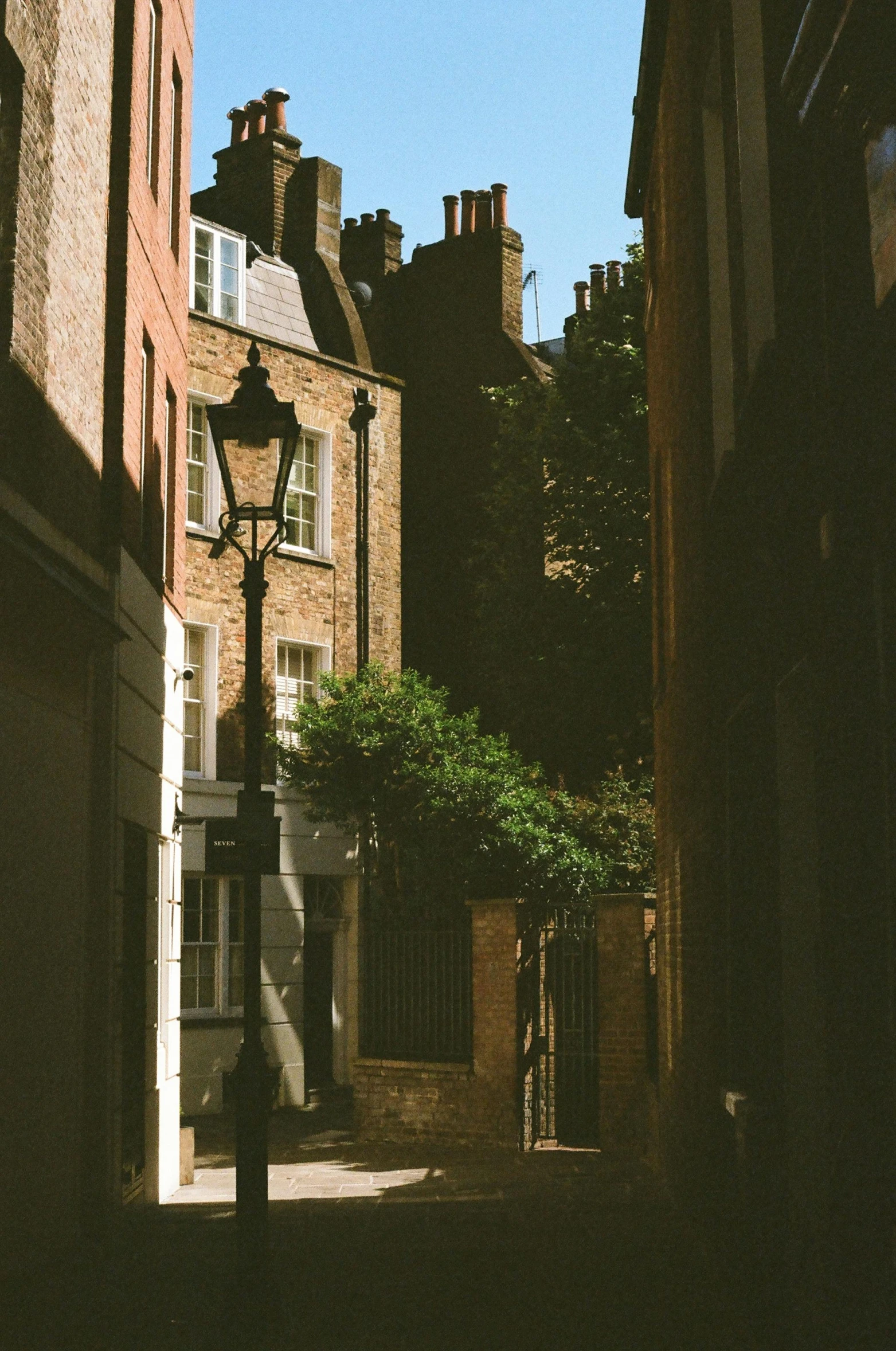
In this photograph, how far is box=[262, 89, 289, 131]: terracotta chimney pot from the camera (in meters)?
27.3

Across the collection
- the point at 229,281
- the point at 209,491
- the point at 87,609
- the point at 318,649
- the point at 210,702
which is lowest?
the point at 87,609

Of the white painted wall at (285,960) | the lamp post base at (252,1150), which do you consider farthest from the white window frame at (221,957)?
the lamp post base at (252,1150)

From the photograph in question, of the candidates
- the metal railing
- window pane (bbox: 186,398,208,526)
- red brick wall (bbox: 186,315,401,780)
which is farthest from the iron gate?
window pane (bbox: 186,398,208,526)

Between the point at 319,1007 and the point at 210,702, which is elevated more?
the point at 210,702

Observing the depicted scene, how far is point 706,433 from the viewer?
30.0ft

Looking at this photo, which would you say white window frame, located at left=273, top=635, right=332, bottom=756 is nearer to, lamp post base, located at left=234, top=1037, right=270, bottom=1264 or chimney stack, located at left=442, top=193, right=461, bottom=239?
chimney stack, located at left=442, top=193, right=461, bottom=239

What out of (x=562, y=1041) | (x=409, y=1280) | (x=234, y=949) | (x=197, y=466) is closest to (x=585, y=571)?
(x=197, y=466)

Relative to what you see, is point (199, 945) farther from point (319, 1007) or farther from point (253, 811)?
point (253, 811)

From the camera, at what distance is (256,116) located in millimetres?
27859

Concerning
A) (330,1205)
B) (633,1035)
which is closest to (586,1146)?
(633,1035)

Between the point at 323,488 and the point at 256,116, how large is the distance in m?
7.71

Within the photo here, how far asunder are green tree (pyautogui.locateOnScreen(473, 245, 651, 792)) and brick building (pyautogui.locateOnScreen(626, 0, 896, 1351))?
10921 mm

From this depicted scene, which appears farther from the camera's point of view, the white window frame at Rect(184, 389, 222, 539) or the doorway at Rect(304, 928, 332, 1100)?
the doorway at Rect(304, 928, 332, 1100)

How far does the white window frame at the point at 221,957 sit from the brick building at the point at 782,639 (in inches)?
422
